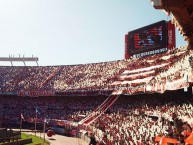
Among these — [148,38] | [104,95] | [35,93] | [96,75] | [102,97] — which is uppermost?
[148,38]

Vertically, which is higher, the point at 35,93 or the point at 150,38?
the point at 150,38

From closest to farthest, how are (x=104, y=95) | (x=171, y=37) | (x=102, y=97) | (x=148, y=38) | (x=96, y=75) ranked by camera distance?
(x=171, y=37)
(x=104, y=95)
(x=102, y=97)
(x=148, y=38)
(x=96, y=75)

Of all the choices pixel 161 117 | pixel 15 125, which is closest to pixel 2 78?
pixel 15 125

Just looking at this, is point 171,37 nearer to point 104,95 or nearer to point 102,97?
point 104,95

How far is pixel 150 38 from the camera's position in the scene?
178 ft

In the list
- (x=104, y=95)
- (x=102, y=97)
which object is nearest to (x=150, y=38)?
(x=104, y=95)

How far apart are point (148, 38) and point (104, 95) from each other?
12.2 meters

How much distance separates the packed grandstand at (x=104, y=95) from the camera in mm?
32875

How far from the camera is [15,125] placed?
59.7m

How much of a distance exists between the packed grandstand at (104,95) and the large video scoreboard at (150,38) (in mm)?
1952

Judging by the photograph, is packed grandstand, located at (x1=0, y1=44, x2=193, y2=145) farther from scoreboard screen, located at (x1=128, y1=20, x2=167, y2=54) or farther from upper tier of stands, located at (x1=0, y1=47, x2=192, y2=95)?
scoreboard screen, located at (x1=128, y1=20, x2=167, y2=54)

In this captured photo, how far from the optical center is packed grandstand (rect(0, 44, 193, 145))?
108ft

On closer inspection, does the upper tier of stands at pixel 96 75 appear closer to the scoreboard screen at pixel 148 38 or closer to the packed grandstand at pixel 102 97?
the packed grandstand at pixel 102 97

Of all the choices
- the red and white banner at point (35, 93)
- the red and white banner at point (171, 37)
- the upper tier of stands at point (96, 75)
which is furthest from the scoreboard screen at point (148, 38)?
the red and white banner at point (35, 93)
